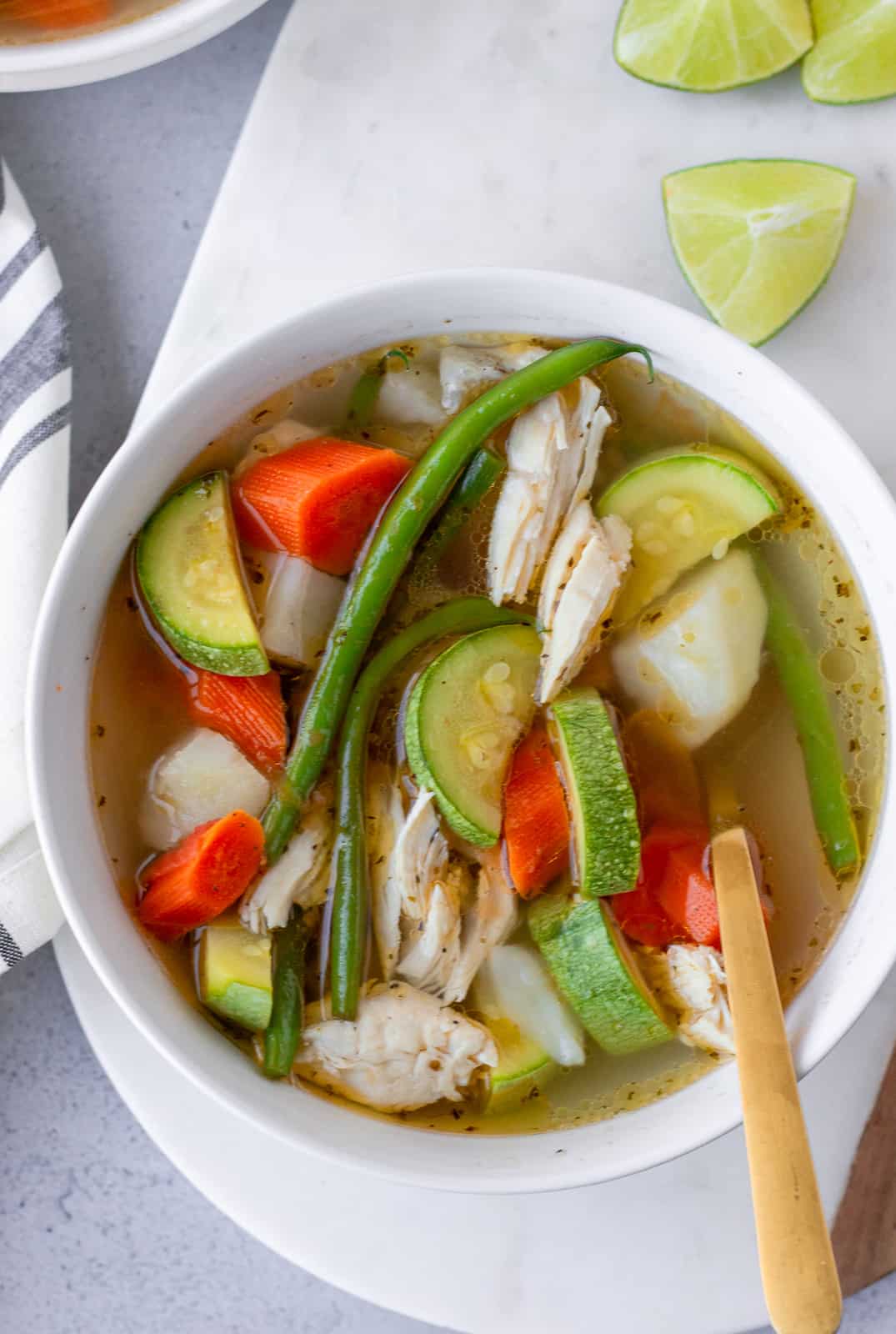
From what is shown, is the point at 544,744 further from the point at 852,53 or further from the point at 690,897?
the point at 852,53

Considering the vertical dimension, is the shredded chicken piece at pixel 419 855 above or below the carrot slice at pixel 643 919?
above

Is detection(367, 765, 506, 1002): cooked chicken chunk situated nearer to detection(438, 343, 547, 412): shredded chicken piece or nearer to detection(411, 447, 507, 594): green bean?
detection(411, 447, 507, 594): green bean

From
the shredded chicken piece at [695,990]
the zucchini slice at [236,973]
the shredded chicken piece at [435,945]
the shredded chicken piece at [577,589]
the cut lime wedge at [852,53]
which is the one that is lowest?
the shredded chicken piece at [695,990]

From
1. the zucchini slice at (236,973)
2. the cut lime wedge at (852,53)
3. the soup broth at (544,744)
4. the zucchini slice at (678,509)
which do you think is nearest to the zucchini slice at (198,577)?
the soup broth at (544,744)

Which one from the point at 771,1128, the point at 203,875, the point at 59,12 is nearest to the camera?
the point at 771,1128

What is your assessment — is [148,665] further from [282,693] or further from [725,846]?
[725,846]

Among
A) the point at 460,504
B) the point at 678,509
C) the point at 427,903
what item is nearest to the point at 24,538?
the point at 460,504

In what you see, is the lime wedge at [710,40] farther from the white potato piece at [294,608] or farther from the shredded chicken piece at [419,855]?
the shredded chicken piece at [419,855]
